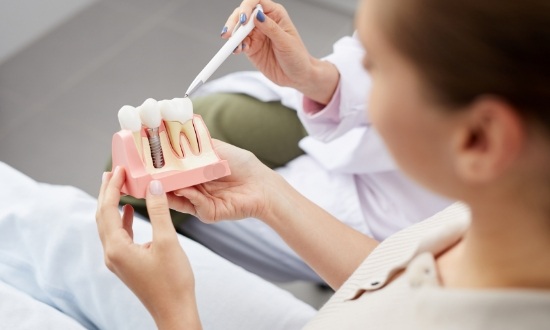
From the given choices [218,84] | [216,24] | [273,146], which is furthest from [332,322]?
[216,24]

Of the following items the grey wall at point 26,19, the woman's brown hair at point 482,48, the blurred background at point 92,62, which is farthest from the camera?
the grey wall at point 26,19

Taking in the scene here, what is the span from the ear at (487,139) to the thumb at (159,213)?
36cm

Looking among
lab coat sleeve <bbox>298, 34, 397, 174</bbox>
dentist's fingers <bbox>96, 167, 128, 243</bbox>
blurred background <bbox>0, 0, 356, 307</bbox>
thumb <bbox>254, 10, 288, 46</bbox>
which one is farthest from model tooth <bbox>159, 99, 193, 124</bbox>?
blurred background <bbox>0, 0, 356, 307</bbox>

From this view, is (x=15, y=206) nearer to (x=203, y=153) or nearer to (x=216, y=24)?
(x=203, y=153)

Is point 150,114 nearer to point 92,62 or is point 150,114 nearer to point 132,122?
point 132,122

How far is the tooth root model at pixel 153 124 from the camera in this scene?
0.83 metres

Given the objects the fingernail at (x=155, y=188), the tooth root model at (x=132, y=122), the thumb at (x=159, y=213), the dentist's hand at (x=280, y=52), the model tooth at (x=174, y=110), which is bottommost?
the thumb at (x=159, y=213)

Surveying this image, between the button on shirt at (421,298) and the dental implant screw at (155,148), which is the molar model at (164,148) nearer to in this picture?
A: the dental implant screw at (155,148)

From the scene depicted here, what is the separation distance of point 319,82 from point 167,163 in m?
0.39

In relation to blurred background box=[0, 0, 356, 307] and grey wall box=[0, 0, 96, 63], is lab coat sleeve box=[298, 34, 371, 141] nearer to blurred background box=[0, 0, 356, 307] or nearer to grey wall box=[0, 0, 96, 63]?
blurred background box=[0, 0, 356, 307]

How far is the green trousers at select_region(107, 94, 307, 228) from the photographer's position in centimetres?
133

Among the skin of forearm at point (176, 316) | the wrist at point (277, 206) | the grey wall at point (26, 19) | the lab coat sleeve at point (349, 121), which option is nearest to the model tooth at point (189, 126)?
the wrist at point (277, 206)

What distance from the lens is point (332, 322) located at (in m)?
0.69

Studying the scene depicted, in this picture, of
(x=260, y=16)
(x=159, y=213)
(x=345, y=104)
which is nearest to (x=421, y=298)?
(x=159, y=213)
